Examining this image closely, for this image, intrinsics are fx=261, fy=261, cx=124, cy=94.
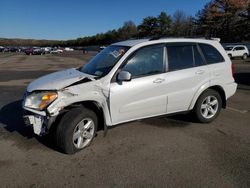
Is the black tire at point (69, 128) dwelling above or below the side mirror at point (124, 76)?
below

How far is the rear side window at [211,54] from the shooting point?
5.37 metres

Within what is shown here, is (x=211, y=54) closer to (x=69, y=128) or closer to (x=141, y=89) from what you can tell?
(x=141, y=89)

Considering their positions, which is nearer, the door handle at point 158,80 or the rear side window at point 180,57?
the door handle at point 158,80

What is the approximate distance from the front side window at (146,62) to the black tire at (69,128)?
1.06 metres

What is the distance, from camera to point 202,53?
533cm

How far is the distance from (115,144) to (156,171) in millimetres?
1141

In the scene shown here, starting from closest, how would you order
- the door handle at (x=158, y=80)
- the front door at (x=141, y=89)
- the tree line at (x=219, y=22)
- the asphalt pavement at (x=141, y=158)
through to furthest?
the asphalt pavement at (x=141, y=158)
the front door at (x=141, y=89)
the door handle at (x=158, y=80)
the tree line at (x=219, y=22)

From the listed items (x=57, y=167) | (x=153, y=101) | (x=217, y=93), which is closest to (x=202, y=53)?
(x=217, y=93)

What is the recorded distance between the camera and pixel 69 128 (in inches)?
156

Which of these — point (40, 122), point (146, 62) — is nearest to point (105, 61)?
point (146, 62)

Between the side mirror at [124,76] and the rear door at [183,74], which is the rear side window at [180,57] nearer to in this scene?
the rear door at [183,74]

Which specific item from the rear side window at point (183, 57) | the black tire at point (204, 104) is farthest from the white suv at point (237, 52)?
the rear side window at point (183, 57)

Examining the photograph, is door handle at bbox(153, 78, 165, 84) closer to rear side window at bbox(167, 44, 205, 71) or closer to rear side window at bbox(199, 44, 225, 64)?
rear side window at bbox(167, 44, 205, 71)

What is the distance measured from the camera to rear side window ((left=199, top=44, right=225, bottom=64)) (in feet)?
17.6
